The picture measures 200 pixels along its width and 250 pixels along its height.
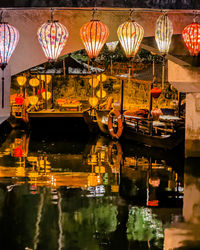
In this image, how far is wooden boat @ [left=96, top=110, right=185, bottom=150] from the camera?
44.1ft

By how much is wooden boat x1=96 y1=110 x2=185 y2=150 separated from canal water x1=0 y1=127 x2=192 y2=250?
12.1 inches

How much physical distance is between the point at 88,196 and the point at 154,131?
671 cm

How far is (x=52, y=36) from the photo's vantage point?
6.54 m

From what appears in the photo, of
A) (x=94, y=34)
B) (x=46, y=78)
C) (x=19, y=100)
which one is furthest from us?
(x=46, y=78)

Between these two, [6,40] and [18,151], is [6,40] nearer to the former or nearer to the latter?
Answer: [6,40]

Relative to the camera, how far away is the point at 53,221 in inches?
289

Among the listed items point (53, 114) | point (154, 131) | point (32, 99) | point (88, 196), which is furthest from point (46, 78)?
point (88, 196)

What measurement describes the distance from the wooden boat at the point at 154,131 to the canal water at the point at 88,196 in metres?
0.31

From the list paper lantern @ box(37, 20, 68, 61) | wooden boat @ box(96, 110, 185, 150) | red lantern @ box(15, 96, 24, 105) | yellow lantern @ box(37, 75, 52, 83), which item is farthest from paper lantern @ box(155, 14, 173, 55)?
yellow lantern @ box(37, 75, 52, 83)

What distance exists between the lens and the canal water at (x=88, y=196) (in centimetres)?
669

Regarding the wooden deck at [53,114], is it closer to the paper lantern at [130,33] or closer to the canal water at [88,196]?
the canal water at [88,196]

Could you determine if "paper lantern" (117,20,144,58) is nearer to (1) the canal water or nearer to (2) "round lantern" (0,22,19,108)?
(2) "round lantern" (0,22,19,108)

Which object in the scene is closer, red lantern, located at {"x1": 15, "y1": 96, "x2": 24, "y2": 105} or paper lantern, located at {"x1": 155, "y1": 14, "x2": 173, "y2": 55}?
paper lantern, located at {"x1": 155, "y1": 14, "x2": 173, "y2": 55}

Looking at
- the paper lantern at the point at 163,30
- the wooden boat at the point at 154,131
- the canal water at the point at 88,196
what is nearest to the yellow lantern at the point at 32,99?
the wooden boat at the point at 154,131
